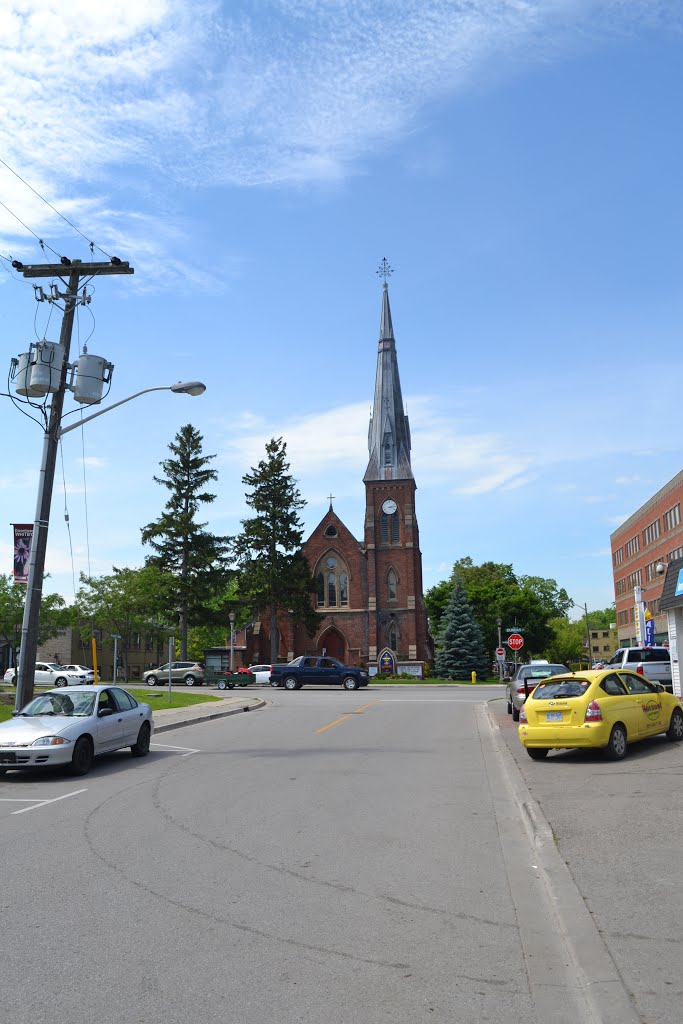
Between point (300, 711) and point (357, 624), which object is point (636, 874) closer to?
point (300, 711)

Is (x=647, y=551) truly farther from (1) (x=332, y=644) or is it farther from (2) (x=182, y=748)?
(2) (x=182, y=748)

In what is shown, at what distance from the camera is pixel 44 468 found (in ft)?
55.6

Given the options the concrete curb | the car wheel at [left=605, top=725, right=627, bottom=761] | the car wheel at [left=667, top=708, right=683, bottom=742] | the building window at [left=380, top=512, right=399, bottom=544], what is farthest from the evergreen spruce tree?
the concrete curb

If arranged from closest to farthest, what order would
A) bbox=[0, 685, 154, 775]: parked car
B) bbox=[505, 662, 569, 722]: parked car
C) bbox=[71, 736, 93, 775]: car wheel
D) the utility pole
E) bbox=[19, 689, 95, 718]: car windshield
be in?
1. bbox=[0, 685, 154, 775]: parked car
2. bbox=[71, 736, 93, 775]: car wheel
3. bbox=[19, 689, 95, 718]: car windshield
4. the utility pole
5. bbox=[505, 662, 569, 722]: parked car

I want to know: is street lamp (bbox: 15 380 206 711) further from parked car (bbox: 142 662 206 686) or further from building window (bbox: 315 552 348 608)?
building window (bbox: 315 552 348 608)

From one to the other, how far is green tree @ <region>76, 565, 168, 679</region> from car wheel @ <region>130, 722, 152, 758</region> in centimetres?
4510

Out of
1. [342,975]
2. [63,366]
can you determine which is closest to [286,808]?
[342,975]

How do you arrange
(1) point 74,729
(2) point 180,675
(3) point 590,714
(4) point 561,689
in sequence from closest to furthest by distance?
(1) point 74,729, (3) point 590,714, (4) point 561,689, (2) point 180,675

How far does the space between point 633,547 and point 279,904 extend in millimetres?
73864

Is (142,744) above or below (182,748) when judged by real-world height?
above

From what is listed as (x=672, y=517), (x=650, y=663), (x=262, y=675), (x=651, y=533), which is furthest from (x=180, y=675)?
(x=651, y=533)

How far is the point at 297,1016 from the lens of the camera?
4.02 metres

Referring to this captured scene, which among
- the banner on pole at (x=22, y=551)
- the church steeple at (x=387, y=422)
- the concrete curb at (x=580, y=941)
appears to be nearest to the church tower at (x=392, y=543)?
the church steeple at (x=387, y=422)

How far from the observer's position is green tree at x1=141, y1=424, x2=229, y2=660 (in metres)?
65.6
